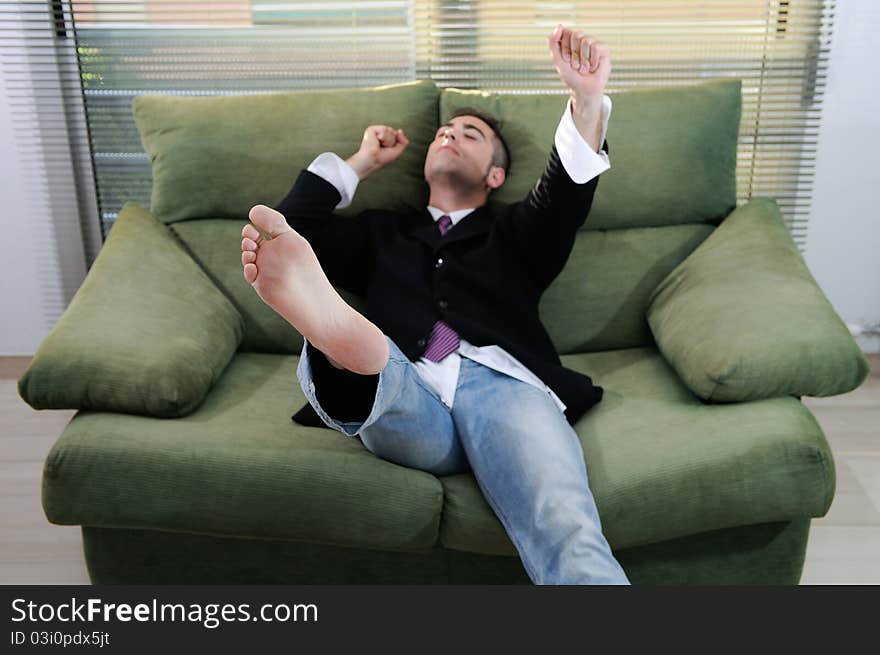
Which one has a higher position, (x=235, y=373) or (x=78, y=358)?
(x=78, y=358)

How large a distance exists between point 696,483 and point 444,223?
0.76 m

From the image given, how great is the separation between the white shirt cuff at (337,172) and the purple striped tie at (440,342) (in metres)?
0.37

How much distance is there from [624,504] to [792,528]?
37 cm

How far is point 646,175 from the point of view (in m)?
2.13

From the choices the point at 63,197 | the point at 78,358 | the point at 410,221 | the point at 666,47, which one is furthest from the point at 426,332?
the point at 63,197

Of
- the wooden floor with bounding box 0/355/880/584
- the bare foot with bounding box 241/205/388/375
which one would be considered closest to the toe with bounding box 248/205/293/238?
the bare foot with bounding box 241/205/388/375

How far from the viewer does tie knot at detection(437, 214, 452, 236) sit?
1.97 metres

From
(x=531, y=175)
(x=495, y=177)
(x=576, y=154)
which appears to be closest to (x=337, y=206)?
(x=495, y=177)

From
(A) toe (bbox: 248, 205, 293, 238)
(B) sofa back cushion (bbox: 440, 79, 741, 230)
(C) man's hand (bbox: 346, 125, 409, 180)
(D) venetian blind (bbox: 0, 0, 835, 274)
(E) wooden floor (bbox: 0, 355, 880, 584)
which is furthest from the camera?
(D) venetian blind (bbox: 0, 0, 835, 274)

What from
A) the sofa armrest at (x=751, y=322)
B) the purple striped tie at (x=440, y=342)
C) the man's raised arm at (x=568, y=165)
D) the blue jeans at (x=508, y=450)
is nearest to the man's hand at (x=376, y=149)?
the man's raised arm at (x=568, y=165)

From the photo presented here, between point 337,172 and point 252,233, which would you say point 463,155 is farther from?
point 252,233

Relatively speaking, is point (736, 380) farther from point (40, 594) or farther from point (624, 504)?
point (40, 594)

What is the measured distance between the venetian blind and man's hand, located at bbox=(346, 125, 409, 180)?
61cm

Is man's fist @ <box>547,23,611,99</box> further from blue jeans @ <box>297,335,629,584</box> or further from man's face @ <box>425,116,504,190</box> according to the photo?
blue jeans @ <box>297,335,629,584</box>
